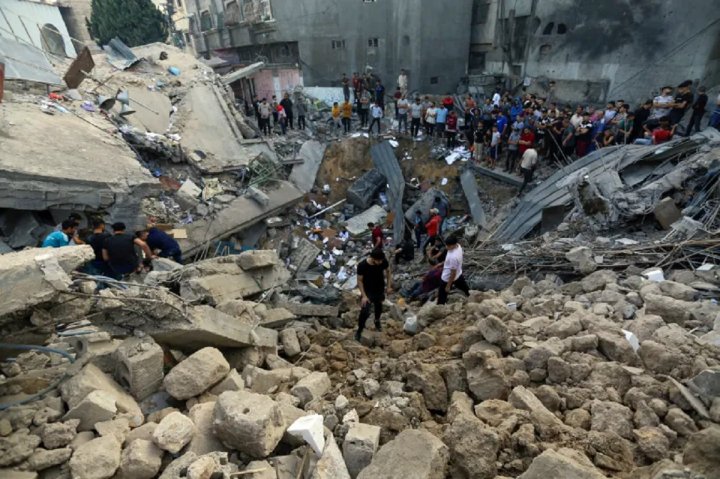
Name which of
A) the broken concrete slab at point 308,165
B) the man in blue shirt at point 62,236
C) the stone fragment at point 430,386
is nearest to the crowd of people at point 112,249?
the man in blue shirt at point 62,236

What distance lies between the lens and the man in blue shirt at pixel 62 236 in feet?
17.1

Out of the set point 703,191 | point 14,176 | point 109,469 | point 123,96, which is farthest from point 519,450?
point 123,96

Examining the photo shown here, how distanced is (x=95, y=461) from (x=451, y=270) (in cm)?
404

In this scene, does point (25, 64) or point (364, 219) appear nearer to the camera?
point (25, 64)

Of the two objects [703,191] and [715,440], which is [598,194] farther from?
[715,440]

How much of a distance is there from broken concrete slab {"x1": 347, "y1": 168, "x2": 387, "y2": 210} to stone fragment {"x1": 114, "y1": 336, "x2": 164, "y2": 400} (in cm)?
941

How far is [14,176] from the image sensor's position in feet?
20.3

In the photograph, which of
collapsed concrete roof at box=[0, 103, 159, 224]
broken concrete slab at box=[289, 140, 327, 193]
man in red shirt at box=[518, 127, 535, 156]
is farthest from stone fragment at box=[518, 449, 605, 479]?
broken concrete slab at box=[289, 140, 327, 193]

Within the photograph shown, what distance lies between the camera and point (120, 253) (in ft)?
17.4

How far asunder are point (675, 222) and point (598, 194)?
1.21 m

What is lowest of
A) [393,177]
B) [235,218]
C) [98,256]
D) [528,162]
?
[393,177]

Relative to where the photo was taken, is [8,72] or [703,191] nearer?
[703,191]

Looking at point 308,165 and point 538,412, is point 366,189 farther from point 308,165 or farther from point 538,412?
point 538,412

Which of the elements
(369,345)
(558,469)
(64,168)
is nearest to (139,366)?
(369,345)
